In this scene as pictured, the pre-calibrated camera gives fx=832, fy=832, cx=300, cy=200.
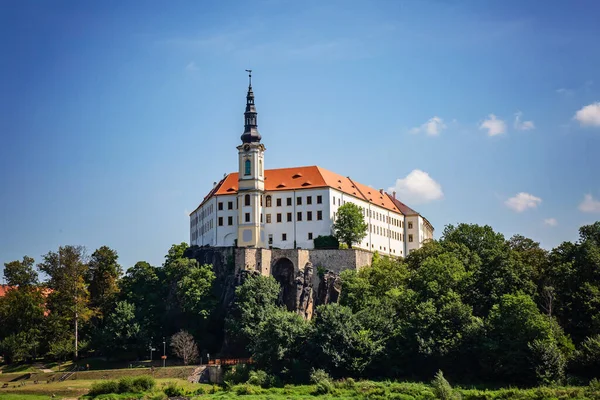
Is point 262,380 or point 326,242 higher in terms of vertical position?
point 326,242

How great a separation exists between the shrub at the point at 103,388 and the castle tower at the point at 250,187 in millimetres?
29945

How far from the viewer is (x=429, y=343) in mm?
76125

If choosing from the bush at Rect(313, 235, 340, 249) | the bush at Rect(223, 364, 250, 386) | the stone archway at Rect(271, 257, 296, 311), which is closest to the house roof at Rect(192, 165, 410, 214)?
the bush at Rect(313, 235, 340, 249)

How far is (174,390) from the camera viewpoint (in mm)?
77125

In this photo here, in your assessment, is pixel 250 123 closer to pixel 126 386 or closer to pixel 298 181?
pixel 298 181

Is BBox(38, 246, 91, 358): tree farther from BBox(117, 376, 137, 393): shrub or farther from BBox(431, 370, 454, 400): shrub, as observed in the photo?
BBox(431, 370, 454, 400): shrub

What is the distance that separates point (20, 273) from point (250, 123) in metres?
33.7

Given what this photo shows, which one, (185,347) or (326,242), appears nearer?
(185,347)

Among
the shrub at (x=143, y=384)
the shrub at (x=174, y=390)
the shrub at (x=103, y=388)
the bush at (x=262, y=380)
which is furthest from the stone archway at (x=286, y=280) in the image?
the shrub at (x=103, y=388)

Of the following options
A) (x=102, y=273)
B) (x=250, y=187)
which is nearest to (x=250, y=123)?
(x=250, y=187)

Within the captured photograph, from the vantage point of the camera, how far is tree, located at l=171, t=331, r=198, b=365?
291ft

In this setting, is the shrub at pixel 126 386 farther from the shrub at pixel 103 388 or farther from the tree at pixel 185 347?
the tree at pixel 185 347

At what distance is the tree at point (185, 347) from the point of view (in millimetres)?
88562

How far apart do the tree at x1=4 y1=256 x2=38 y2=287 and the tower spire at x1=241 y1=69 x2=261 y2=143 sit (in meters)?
30.5
